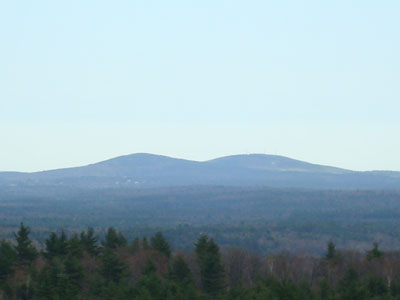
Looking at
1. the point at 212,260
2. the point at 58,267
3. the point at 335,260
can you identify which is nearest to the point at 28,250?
the point at 58,267

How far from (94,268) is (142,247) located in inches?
381

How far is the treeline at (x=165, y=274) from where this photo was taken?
Answer: 171 feet

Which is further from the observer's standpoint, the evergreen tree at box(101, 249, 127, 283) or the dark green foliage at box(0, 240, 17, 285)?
the evergreen tree at box(101, 249, 127, 283)

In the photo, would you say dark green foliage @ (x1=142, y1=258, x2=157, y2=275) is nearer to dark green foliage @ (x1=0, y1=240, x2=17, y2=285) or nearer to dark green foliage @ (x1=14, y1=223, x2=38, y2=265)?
dark green foliage @ (x1=14, y1=223, x2=38, y2=265)

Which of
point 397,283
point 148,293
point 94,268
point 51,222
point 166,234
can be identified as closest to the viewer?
point 148,293

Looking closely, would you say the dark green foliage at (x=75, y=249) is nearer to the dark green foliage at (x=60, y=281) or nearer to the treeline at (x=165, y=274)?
the treeline at (x=165, y=274)

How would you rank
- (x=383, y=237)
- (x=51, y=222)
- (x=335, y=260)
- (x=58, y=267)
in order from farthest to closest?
(x=51, y=222)
(x=383, y=237)
(x=335, y=260)
(x=58, y=267)

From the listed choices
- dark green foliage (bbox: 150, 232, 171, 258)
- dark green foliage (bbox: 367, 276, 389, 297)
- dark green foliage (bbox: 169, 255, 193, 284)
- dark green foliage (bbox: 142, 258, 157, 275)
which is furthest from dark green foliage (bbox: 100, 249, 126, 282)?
dark green foliage (bbox: 367, 276, 389, 297)

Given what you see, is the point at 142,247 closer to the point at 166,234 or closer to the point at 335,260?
the point at 335,260

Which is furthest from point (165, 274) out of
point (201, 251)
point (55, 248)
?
point (55, 248)

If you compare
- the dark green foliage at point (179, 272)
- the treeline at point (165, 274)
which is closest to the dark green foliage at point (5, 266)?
the treeline at point (165, 274)

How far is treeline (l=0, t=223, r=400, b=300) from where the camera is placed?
52062mm

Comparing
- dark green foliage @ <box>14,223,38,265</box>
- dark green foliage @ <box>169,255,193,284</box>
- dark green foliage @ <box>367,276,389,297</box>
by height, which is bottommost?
dark green foliage @ <box>367,276,389,297</box>

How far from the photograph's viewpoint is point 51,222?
579 feet
